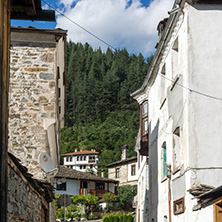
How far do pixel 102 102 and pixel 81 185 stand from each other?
4826 centimetres

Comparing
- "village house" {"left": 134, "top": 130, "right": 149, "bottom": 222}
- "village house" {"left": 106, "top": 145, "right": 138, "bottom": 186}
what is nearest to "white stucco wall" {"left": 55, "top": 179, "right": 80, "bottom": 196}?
"village house" {"left": 106, "top": 145, "right": 138, "bottom": 186}

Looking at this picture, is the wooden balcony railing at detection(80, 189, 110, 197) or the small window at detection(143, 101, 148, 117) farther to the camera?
the wooden balcony railing at detection(80, 189, 110, 197)

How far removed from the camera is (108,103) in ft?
328

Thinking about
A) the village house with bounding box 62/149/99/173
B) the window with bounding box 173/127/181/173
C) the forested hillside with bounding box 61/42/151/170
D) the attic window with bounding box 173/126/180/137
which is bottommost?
the window with bounding box 173/127/181/173

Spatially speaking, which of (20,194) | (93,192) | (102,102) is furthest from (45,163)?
(102,102)

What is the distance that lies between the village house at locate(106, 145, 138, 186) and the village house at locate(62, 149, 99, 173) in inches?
654

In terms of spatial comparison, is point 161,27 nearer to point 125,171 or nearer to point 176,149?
point 176,149

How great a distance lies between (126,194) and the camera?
51906 mm

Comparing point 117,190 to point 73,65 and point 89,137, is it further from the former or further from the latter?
point 73,65

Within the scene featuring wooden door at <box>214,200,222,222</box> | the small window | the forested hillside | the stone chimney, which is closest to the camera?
wooden door at <box>214,200,222,222</box>

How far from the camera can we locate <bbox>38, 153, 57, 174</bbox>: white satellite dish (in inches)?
399

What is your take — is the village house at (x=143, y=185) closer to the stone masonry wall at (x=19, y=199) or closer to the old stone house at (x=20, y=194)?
the old stone house at (x=20, y=194)

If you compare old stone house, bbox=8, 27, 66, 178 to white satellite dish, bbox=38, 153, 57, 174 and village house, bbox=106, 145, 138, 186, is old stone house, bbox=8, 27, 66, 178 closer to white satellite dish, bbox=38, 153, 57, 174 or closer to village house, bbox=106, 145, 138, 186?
white satellite dish, bbox=38, 153, 57, 174

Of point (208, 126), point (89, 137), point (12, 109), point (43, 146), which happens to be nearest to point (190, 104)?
point (208, 126)
